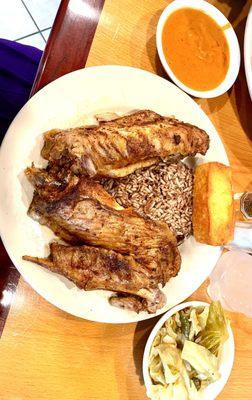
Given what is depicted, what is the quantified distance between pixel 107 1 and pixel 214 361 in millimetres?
1286

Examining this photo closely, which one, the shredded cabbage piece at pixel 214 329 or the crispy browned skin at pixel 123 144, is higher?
the crispy browned skin at pixel 123 144

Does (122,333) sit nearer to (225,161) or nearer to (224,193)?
(224,193)

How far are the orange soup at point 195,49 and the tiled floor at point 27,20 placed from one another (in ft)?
3.89

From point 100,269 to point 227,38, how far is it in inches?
37.6

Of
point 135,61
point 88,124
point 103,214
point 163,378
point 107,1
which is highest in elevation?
point 107,1

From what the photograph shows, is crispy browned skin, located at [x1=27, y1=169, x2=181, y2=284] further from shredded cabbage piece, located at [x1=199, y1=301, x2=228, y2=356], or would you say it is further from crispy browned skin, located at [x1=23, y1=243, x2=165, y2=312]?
shredded cabbage piece, located at [x1=199, y1=301, x2=228, y2=356]

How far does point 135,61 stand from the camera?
1.78 meters

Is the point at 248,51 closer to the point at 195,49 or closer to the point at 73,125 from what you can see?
the point at 195,49

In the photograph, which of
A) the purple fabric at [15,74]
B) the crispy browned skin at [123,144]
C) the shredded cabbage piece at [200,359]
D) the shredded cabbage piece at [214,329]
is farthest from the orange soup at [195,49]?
the shredded cabbage piece at [200,359]

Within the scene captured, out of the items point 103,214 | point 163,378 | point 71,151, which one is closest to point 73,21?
point 71,151

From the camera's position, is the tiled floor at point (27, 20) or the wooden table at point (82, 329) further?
the tiled floor at point (27, 20)

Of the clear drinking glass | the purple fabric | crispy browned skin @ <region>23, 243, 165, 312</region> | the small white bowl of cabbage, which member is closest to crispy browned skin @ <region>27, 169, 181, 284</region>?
crispy browned skin @ <region>23, 243, 165, 312</region>

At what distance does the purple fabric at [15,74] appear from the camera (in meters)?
2.02

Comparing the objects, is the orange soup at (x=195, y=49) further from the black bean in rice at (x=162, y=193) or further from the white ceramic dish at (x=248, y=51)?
the black bean in rice at (x=162, y=193)
